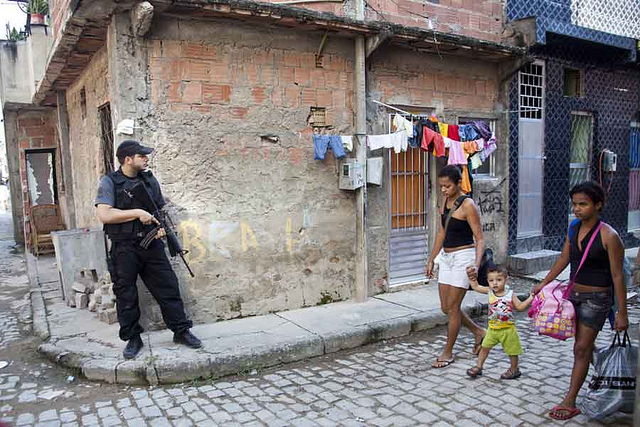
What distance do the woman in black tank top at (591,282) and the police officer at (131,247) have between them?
338 centimetres

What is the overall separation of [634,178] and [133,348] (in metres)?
11.0

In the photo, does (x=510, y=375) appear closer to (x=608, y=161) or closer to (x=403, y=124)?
(x=403, y=124)

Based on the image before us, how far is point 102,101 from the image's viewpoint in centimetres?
657

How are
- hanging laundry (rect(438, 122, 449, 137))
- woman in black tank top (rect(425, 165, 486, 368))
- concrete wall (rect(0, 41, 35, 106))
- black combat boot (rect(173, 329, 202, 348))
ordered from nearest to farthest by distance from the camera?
woman in black tank top (rect(425, 165, 486, 368))
black combat boot (rect(173, 329, 202, 348))
hanging laundry (rect(438, 122, 449, 137))
concrete wall (rect(0, 41, 35, 106))

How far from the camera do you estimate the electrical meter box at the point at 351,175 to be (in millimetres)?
6383

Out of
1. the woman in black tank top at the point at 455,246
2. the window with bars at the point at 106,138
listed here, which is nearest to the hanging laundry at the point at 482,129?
the woman in black tank top at the point at 455,246

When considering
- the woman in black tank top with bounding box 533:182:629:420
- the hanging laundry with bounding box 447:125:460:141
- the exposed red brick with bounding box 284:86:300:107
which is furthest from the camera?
the hanging laundry with bounding box 447:125:460:141

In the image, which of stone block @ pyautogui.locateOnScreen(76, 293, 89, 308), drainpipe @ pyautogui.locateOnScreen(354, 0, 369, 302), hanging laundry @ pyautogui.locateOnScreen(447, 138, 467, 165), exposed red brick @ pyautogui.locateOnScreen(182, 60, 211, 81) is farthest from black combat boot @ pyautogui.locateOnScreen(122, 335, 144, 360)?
hanging laundry @ pyautogui.locateOnScreen(447, 138, 467, 165)

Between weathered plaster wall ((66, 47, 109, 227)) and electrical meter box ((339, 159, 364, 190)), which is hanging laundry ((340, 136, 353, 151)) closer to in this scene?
electrical meter box ((339, 159, 364, 190))

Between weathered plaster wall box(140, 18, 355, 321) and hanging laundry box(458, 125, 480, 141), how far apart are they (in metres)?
1.98

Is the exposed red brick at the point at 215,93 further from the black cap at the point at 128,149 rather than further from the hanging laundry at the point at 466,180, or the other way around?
the hanging laundry at the point at 466,180

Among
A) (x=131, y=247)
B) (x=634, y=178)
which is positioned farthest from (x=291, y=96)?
(x=634, y=178)

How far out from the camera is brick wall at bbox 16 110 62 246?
12.2 metres

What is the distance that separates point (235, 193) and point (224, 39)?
1780mm
